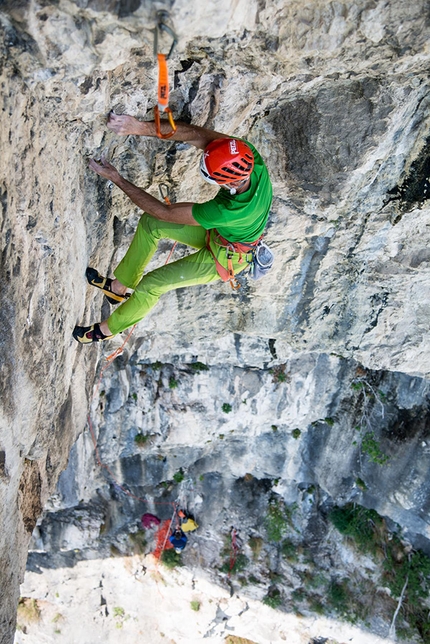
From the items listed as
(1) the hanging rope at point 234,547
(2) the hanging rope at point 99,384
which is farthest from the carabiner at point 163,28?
(1) the hanging rope at point 234,547

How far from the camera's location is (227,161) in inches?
131

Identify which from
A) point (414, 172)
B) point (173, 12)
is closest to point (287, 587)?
point (414, 172)

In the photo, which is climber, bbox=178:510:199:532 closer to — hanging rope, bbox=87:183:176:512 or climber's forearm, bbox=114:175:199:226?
hanging rope, bbox=87:183:176:512

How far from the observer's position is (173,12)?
8.27ft

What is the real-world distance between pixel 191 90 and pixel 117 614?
1134cm

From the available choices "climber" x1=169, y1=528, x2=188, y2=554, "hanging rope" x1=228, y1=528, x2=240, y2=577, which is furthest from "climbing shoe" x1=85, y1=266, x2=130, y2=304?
"hanging rope" x1=228, y1=528, x2=240, y2=577

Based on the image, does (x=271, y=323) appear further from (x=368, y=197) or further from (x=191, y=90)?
(x=191, y=90)

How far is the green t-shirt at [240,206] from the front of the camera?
3678mm

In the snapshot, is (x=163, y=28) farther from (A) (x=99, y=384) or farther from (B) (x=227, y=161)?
(A) (x=99, y=384)

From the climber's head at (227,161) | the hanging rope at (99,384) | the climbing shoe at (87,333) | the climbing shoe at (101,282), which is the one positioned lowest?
the hanging rope at (99,384)

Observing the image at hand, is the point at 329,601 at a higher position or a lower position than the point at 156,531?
lower

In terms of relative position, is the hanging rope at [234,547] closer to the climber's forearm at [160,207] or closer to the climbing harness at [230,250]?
the climbing harness at [230,250]

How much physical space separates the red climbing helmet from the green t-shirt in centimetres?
24

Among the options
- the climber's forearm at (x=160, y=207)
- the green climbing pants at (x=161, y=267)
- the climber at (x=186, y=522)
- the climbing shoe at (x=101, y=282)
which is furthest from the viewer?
the climber at (x=186, y=522)
